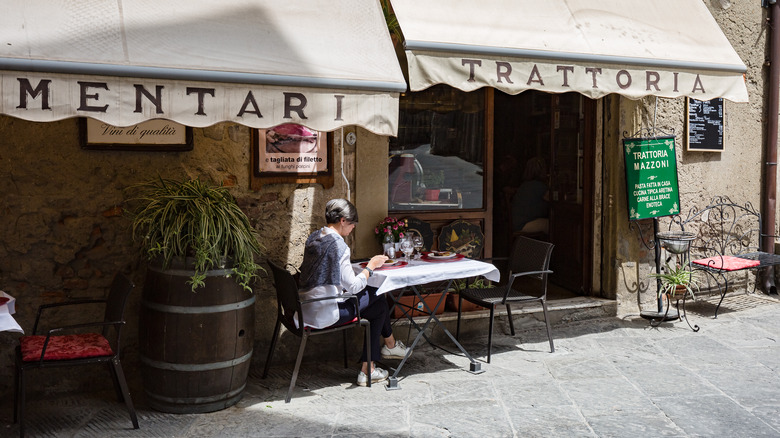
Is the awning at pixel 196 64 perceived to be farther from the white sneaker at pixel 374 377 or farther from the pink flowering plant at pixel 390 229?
the white sneaker at pixel 374 377

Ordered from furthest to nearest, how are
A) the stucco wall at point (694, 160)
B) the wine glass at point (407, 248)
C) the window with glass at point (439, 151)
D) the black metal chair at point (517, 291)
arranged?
the stucco wall at point (694, 160), the window with glass at point (439, 151), the black metal chair at point (517, 291), the wine glass at point (407, 248)

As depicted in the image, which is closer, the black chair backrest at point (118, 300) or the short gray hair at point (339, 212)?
the black chair backrest at point (118, 300)

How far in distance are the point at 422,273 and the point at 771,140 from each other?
4635 millimetres

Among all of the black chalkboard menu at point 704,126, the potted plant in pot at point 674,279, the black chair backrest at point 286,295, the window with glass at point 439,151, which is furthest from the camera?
the black chalkboard menu at point 704,126

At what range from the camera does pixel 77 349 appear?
410 cm

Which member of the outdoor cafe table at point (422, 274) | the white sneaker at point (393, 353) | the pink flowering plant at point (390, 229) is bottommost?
the white sneaker at point (393, 353)

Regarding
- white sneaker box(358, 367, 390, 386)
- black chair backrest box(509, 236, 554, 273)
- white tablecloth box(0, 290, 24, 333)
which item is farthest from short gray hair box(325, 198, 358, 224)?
white tablecloth box(0, 290, 24, 333)

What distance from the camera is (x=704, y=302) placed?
7207 millimetres

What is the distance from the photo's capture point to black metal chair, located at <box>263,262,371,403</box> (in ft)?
14.9

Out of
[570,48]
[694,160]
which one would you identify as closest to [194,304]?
[570,48]

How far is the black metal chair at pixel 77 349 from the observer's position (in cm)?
395

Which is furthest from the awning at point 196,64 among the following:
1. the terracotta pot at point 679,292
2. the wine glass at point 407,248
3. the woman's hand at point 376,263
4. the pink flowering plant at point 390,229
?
the terracotta pot at point 679,292

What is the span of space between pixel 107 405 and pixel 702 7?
18.7 ft

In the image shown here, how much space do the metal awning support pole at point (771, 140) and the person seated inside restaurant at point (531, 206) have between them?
2.28 metres
